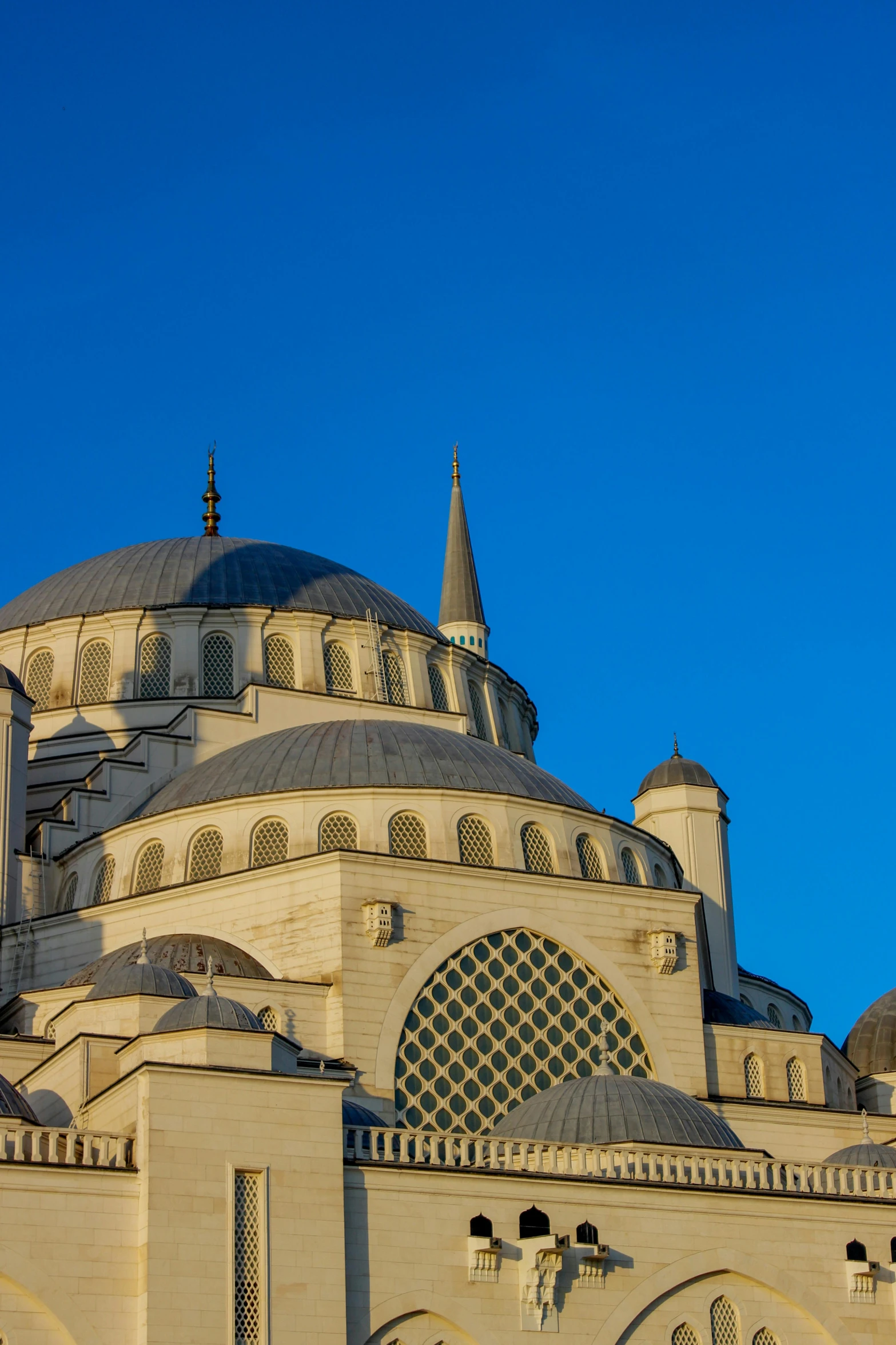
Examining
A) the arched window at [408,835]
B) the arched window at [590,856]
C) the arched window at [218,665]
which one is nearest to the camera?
the arched window at [408,835]

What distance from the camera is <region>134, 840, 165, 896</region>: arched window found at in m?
38.2

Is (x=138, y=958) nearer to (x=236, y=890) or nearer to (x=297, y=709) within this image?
(x=236, y=890)

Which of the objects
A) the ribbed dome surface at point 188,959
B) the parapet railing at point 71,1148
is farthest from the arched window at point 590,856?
the parapet railing at point 71,1148

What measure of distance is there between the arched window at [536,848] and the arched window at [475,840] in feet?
2.07

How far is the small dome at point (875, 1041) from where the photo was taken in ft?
148

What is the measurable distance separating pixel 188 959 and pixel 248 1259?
8.42 meters

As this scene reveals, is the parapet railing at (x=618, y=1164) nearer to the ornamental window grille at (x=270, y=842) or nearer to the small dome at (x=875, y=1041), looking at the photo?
the ornamental window grille at (x=270, y=842)

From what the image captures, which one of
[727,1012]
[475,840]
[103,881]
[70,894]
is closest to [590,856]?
[475,840]

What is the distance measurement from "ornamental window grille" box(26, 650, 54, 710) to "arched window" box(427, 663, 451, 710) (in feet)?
28.2

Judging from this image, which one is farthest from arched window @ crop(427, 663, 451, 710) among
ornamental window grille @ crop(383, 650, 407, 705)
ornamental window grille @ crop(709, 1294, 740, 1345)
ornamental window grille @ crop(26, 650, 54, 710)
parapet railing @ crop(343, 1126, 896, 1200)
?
ornamental window grille @ crop(709, 1294, 740, 1345)

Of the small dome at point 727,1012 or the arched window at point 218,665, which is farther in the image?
the arched window at point 218,665

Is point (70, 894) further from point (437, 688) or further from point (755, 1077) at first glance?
point (755, 1077)

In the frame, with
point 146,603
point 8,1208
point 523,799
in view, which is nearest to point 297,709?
point 146,603

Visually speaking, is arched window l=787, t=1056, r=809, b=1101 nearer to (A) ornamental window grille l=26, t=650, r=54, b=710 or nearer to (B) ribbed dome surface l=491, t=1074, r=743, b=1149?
(B) ribbed dome surface l=491, t=1074, r=743, b=1149
